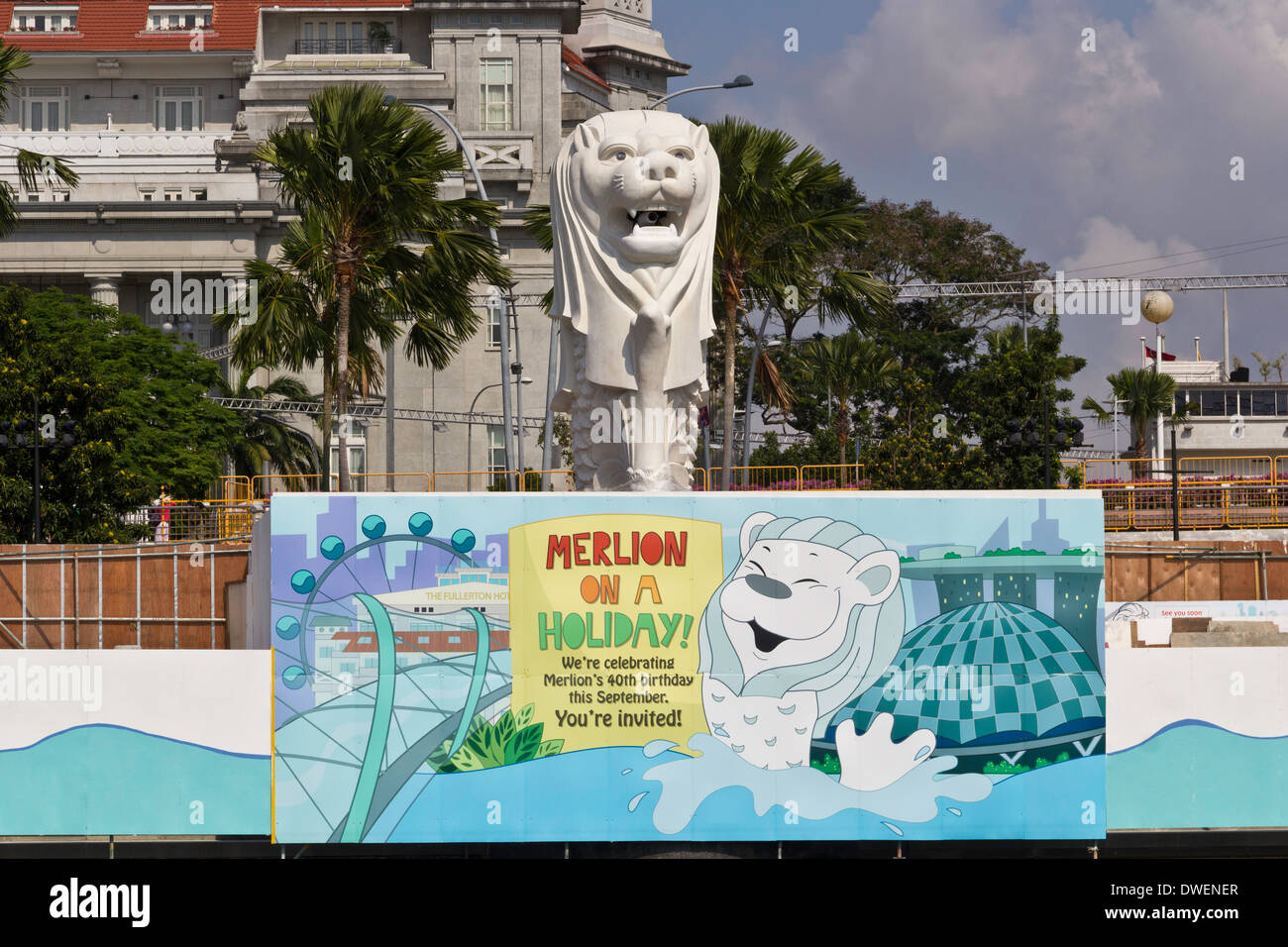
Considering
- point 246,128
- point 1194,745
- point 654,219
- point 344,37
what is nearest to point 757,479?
point 654,219

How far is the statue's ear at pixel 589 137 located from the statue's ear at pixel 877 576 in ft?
17.0

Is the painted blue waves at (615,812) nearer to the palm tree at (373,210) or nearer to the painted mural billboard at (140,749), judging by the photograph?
the painted mural billboard at (140,749)

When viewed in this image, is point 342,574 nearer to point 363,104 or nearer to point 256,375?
point 363,104

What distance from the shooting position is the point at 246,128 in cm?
6450

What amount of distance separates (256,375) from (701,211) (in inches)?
1706

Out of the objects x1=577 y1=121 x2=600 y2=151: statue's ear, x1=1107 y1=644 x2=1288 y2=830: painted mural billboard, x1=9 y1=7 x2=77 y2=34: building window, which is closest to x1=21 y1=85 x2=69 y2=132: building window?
x1=9 y1=7 x2=77 y2=34: building window

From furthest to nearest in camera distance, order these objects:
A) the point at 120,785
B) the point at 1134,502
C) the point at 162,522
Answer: the point at 1134,502
the point at 162,522
the point at 120,785

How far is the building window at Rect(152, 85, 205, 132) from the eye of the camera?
68.4 m

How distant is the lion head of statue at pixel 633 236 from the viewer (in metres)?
14.7

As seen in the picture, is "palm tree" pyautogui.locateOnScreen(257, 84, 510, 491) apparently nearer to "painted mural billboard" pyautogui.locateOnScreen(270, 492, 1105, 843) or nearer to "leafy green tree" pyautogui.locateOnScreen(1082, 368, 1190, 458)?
"painted mural billboard" pyautogui.locateOnScreen(270, 492, 1105, 843)

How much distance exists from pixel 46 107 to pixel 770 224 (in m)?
53.1

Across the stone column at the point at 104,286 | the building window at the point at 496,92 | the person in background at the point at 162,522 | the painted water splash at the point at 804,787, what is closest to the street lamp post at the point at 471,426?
the building window at the point at 496,92

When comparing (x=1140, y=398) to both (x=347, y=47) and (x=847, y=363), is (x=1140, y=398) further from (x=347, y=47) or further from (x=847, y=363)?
(x=347, y=47)

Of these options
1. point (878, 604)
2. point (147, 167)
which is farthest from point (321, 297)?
point (147, 167)
